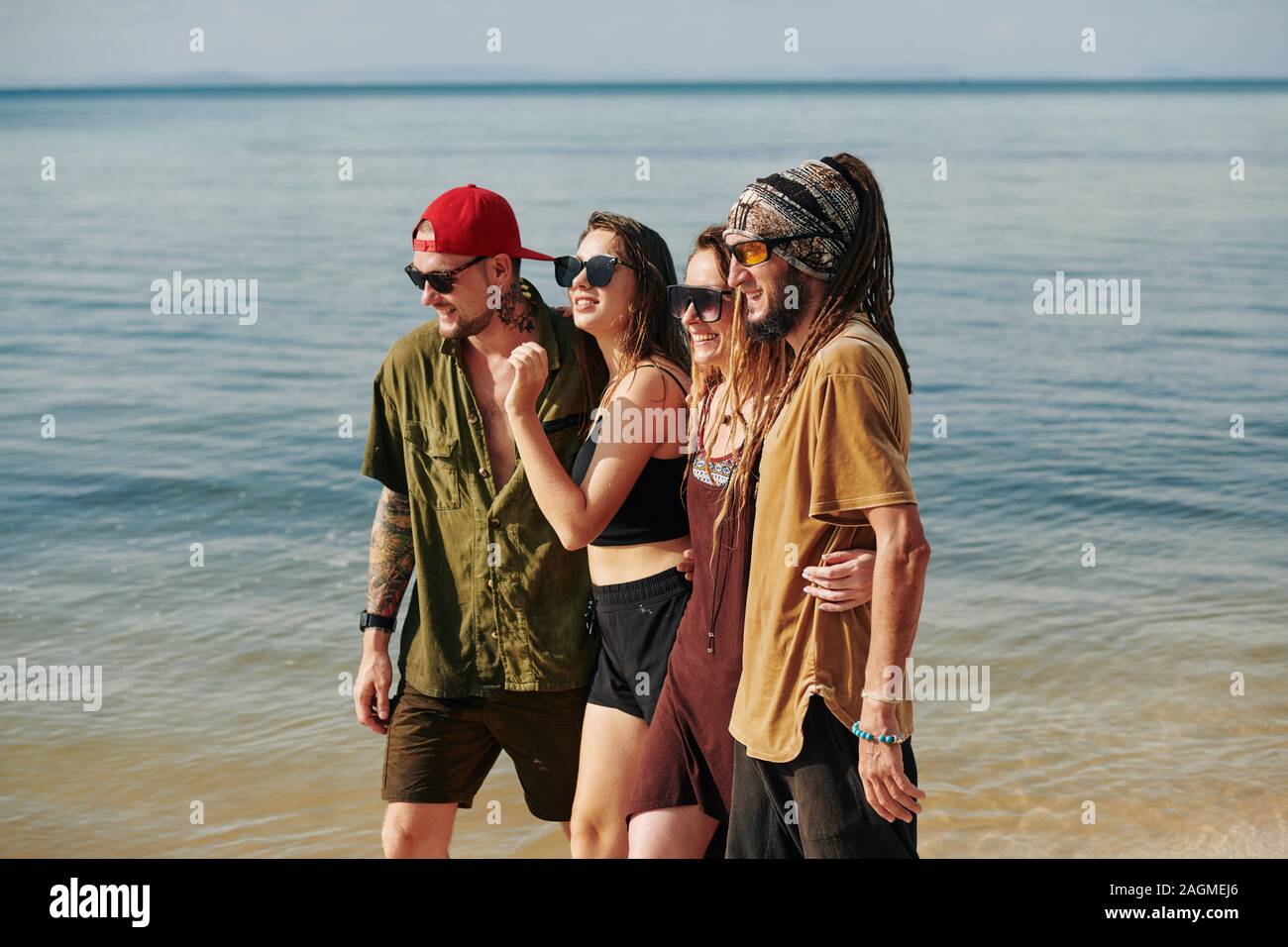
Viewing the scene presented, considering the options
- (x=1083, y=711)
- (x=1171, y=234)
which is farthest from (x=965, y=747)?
(x=1171, y=234)

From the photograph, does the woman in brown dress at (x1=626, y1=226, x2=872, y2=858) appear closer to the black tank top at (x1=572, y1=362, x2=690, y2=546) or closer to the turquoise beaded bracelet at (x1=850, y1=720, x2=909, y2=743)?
the black tank top at (x1=572, y1=362, x2=690, y2=546)

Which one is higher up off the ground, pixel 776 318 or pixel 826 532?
pixel 776 318

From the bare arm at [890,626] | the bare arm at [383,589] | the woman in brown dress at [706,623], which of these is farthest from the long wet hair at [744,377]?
the bare arm at [383,589]

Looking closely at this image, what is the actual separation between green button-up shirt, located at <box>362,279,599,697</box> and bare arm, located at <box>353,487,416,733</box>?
0.27 ft

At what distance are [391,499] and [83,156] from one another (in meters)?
49.5

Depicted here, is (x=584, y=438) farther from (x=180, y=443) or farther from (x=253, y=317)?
(x=253, y=317)

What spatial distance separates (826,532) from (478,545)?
1.42m

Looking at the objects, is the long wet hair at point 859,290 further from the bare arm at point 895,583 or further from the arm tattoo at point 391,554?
the arm tattoo at point 391,554

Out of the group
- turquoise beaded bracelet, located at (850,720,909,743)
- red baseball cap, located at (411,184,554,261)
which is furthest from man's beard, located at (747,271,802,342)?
red baseball cap, located at (411,184,554,261)

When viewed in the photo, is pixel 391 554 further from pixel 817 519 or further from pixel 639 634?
pixel 817 519

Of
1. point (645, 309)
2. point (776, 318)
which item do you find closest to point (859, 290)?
point (776, 318)

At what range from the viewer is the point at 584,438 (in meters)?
4.23

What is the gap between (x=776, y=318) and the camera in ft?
10.5

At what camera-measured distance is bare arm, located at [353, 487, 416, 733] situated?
4230mm
